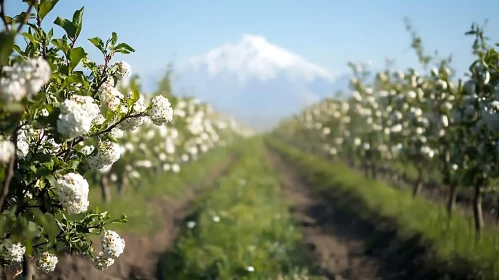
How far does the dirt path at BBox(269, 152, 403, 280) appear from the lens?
355 inches

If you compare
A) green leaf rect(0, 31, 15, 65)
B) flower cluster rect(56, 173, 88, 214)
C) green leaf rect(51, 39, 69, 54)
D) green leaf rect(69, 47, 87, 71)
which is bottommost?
flower cluster rect(56, 173, 88, 214)

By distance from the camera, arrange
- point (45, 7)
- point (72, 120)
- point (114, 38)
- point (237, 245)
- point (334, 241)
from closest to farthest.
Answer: point (72, 120)
point (45, 7)
point (114, 38)
point (237, 245)
point (334, 241)

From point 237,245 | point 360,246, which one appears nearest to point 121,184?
point 237,245

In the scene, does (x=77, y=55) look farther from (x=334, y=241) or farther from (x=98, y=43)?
(x=334, y=241)

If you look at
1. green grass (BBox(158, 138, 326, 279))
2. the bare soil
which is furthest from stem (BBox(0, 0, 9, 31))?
the bare soil

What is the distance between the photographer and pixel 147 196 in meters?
14.7

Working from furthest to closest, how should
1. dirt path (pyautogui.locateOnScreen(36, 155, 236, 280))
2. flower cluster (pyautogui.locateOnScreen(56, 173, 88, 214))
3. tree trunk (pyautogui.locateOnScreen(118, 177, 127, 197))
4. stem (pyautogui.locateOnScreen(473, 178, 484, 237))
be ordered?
tree trunk (pyautogui.locateOnScreen(118, 177, 127, 197)) < stem (pyautogui.locateOnScreen(473, 178, 484, 237)) < dirt path (pyautogui.locateOnScreen(36, 155, 236, 280)) < flower cluster (pyautogui.locateOnScreen(56, 173, 88, 214))

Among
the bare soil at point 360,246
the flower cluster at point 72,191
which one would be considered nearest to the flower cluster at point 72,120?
the flower cluster at point 72,191

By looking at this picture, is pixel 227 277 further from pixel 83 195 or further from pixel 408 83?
pixel 408 83

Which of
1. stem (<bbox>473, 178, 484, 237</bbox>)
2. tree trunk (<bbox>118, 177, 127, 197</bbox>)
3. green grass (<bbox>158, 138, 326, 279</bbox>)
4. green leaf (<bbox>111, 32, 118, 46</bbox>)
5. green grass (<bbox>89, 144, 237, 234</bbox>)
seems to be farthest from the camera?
tree trunk (<bbox>118, 177, 127, 197</bbox>)

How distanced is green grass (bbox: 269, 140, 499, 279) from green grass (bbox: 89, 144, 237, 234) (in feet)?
17.3

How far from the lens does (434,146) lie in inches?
374

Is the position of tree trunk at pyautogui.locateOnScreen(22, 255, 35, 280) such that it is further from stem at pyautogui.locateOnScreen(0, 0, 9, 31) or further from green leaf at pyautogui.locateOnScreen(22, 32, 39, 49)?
stem at pyautogui.locateOnScreen(0, 0, 9, 31)

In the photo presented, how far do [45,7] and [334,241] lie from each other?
932cm
